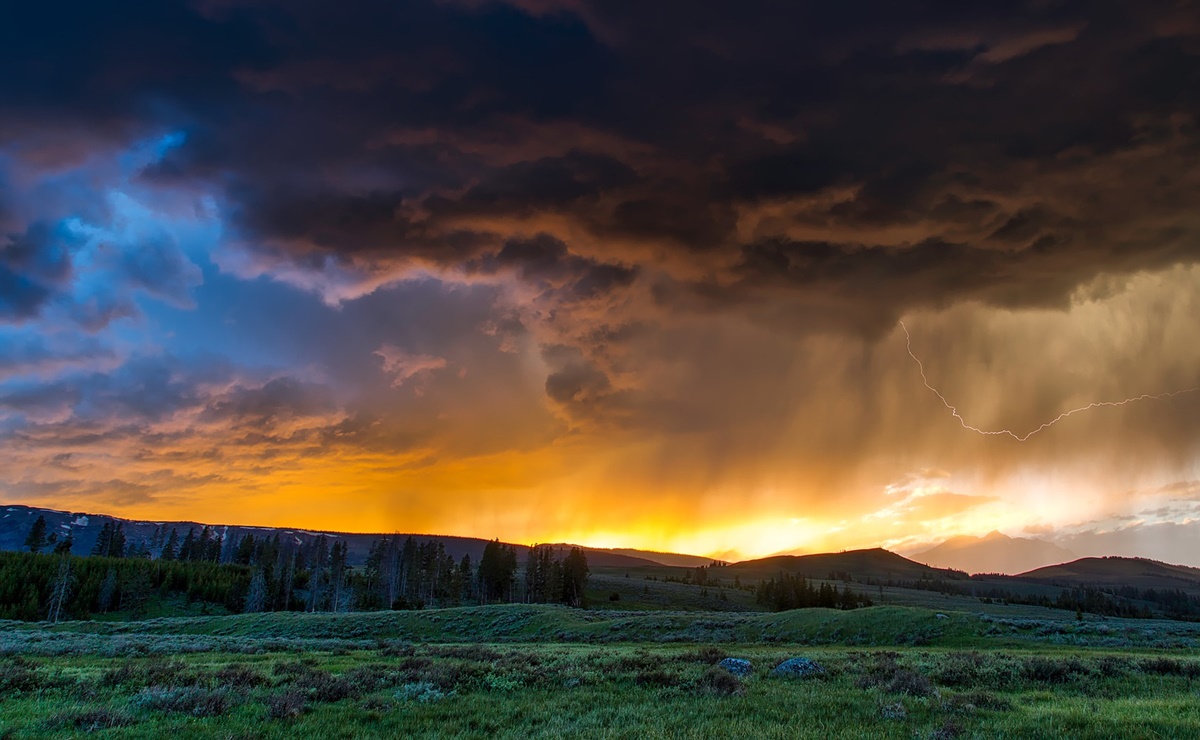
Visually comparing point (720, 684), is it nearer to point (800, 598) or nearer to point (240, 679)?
point (240, 679)

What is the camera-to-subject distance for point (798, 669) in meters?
24.6

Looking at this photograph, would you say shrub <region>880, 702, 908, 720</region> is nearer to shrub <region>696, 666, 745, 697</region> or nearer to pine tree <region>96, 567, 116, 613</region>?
shrub <region>696, 666, 745, 697</region>

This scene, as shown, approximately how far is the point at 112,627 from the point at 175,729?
79702 millimetres

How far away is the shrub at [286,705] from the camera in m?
15.7

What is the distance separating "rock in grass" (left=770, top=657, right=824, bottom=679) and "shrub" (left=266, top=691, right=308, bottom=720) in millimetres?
17528

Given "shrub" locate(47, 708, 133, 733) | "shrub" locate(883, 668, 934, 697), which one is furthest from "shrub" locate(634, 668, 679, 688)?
"shrub" locate(47, 708, 133, 733)

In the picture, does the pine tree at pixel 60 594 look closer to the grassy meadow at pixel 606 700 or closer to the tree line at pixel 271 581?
the tree line at pixel 271 581

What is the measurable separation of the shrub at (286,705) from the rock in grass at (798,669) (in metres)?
17.5

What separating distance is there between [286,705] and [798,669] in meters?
19.2

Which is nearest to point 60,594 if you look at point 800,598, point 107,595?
point 107,595

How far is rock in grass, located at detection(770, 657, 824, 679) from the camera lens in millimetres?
23859

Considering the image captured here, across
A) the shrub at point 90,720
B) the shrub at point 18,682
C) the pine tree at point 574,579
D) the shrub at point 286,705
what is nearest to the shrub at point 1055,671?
the shrub at point 286,705

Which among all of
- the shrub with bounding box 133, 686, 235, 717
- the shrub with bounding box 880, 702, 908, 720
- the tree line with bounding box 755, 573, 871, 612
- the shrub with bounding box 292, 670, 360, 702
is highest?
the shrub with bounding box 880, 702, 908, 720

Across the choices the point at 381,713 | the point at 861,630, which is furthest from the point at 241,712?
the point at 861,630
